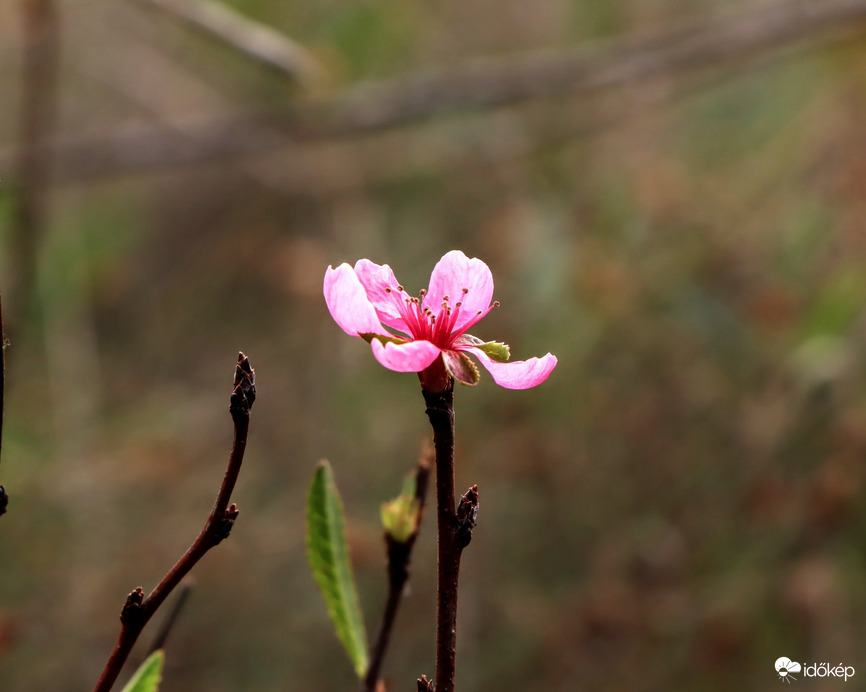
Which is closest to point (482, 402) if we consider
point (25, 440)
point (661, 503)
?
point (661, 503)

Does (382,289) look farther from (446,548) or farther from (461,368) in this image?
(446,548)

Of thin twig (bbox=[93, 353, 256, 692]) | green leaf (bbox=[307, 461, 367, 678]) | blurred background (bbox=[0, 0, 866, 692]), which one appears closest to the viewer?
thin twig (bbox=[93, 353, 256, 692])

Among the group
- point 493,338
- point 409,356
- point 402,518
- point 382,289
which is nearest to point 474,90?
point 493,338

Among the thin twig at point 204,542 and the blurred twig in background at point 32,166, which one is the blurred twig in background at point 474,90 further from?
the thin twig at point 204,542

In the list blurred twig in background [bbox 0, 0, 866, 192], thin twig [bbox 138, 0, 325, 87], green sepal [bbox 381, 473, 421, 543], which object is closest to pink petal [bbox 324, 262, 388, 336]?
green sepal [bbox 381, 473, 421, 543]

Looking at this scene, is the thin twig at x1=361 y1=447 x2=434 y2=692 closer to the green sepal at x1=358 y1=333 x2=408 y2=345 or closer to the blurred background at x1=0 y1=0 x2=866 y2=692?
the green sepal at x1=358 y1=333 x2=408 y2=345
